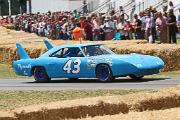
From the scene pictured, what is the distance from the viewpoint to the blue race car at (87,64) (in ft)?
64.0

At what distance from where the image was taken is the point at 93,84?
19516mm

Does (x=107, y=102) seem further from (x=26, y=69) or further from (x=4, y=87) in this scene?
(x=26, y=69)

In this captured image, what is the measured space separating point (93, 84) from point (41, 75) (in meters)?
2.80

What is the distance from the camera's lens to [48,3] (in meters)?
71.3

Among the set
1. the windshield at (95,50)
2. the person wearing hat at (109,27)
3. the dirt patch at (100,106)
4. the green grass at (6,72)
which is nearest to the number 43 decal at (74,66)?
the windshield at (95,50)

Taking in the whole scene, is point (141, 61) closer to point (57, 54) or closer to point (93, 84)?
point (93, 84)

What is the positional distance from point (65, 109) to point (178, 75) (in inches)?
494

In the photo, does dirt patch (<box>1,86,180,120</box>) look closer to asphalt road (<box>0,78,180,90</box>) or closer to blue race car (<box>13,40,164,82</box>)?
asphalt road (<box>0,78,180,90</box>)

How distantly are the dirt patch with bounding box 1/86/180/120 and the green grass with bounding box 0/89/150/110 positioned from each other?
499 centimetres

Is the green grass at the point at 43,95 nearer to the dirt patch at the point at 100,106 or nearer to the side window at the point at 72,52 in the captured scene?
the side window at the point at 72,52

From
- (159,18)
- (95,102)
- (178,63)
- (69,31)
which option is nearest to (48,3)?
(69,31)

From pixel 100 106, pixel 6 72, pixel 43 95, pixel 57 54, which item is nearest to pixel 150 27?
pixel 6 72

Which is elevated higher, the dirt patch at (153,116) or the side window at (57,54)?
the side window at (57,54)

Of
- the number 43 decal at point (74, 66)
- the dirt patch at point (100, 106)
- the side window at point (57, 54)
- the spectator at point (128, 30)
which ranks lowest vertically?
the dirt patch at point (100, 106)
